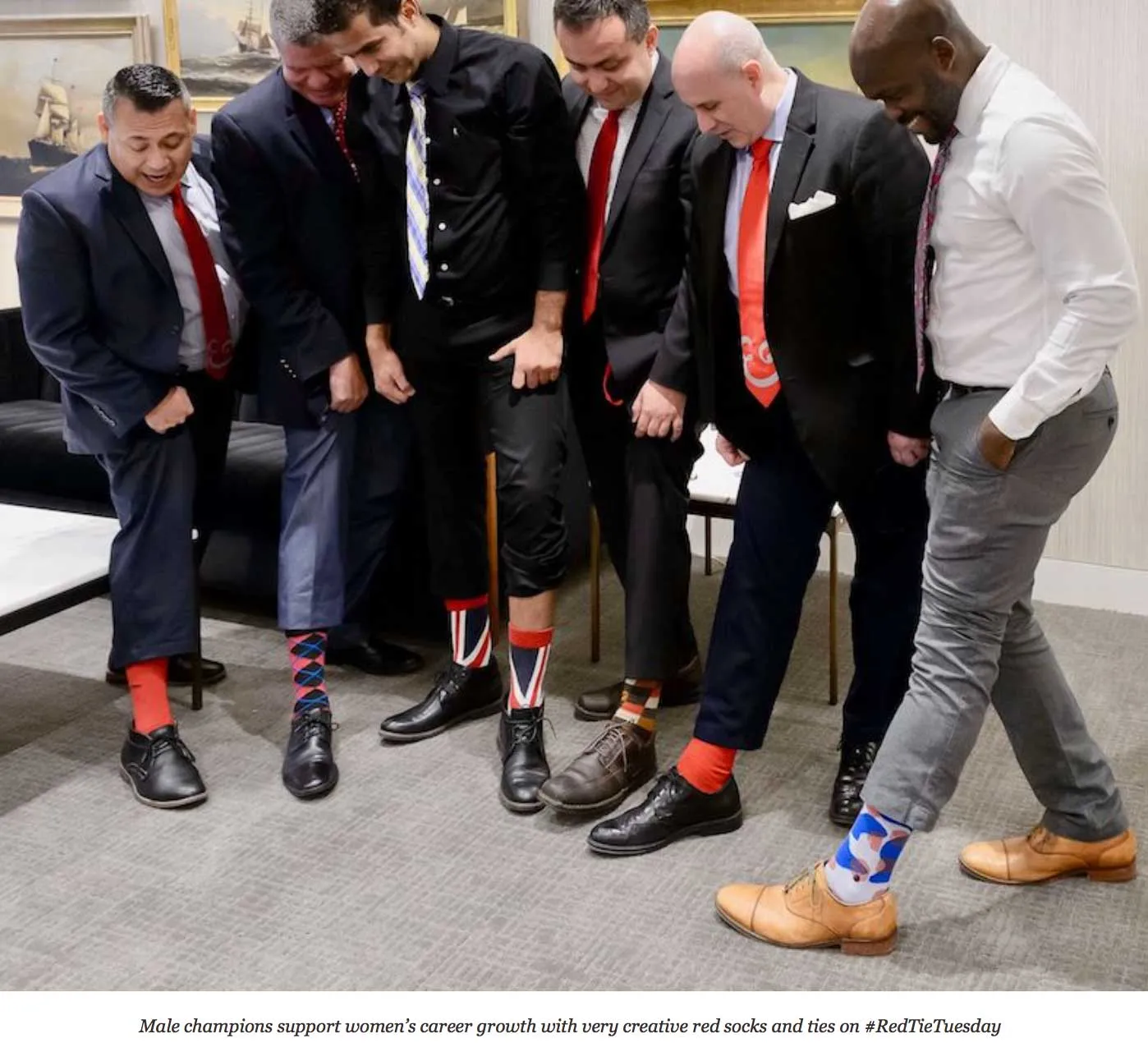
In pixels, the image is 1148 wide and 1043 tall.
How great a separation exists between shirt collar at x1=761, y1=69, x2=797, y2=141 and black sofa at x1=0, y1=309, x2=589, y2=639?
1.39 metres

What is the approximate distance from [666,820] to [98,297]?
4.85 feet

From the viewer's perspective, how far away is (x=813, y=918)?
2189 mm

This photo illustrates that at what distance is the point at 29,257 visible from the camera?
2.69 meters

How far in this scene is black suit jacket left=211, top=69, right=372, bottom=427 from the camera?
2756 millimetres

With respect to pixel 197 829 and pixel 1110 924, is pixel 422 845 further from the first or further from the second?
pixel 1110 924

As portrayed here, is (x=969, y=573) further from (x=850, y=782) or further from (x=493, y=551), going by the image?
(x=493, y=551)

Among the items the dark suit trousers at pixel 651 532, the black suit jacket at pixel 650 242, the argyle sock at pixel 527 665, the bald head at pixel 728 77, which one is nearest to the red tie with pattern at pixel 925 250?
the bald head at pixel 728 77

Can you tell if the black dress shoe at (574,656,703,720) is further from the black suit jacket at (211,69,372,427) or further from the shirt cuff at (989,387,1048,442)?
the shirt cuff at (989,387,1048,442)

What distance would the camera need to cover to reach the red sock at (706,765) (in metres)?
2.51

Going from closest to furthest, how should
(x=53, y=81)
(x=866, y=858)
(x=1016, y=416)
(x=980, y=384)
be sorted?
(x=1016, y=416)
(x=980, y=384)
(x=866, y=858)
(x=53, y=81)

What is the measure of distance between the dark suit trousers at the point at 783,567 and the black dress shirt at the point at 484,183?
0.60 metres

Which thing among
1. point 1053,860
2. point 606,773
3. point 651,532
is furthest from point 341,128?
point 1053,860

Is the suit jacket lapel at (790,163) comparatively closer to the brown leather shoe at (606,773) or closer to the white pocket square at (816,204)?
the white pocket square at (816,204)

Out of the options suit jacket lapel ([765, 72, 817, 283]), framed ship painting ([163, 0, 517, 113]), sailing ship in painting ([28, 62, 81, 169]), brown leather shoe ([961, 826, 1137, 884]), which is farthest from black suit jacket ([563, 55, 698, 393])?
sailing ship in painting ([28, 62, 81, 169])
